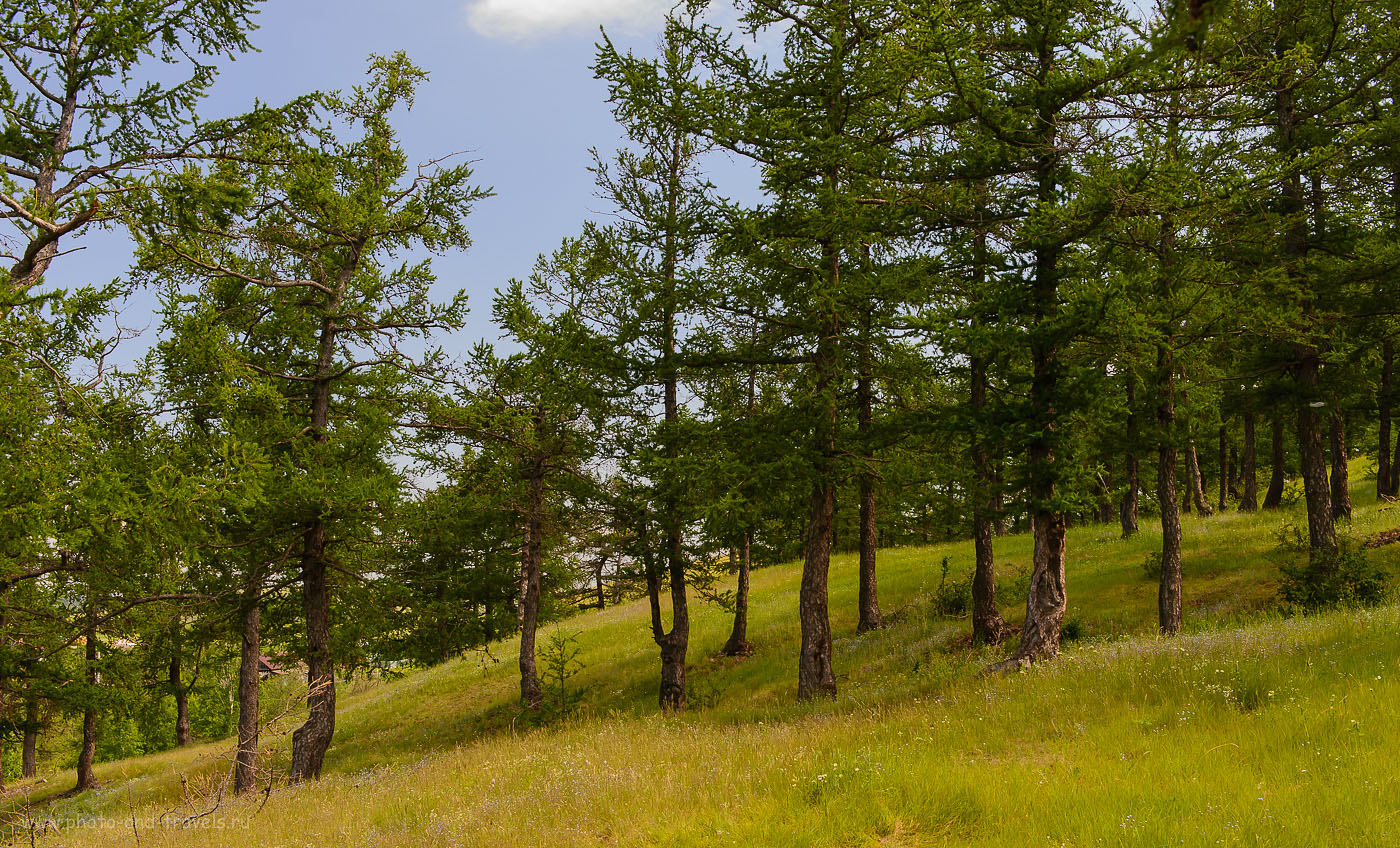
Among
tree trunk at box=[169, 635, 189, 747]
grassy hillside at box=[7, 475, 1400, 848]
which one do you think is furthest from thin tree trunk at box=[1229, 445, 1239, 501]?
tree trunk at box=[169, 635, 189, 747]

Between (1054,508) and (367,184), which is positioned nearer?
(1054,508)

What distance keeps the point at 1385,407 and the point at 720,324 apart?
1664 cm

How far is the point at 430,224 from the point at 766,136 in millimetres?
7331

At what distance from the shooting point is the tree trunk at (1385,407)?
61.1ft

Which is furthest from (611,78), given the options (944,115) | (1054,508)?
(1054,508)

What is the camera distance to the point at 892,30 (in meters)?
12.5

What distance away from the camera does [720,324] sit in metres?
15.4

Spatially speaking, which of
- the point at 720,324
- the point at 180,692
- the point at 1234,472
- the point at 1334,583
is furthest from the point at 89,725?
the point at 1234,472

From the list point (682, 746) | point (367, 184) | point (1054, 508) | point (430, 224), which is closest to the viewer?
point (682, 746)

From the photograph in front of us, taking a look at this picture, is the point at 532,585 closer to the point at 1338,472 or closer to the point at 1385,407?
the point at 1385,407

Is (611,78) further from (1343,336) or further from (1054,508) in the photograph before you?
(1343,336)

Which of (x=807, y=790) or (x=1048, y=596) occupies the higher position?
(x=1048, y=596)

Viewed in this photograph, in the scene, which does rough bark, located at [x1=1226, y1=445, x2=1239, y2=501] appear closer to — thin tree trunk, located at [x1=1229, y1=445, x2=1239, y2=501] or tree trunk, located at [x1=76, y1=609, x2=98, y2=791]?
thin tree trunk, located at [x1=1229, y1=445, x2=1239, y2=501]

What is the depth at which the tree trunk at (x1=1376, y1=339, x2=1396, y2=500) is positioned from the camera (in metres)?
18.6
